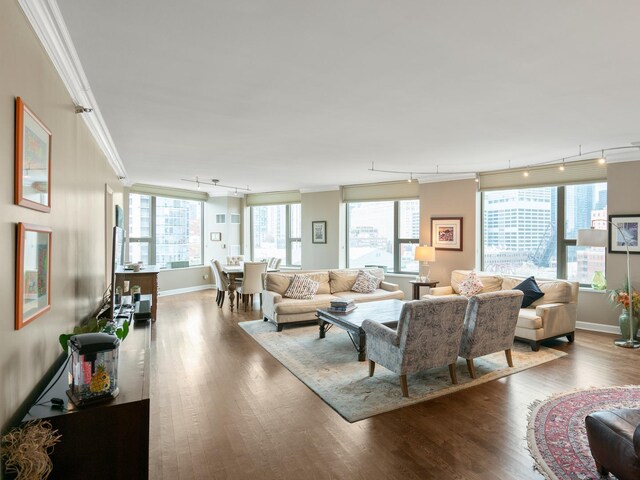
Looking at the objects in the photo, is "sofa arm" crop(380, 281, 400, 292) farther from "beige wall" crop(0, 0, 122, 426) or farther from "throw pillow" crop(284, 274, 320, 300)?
"beige wall" crop(0, 0, 122, 426)

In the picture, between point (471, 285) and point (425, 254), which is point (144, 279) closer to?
point (425, 254)

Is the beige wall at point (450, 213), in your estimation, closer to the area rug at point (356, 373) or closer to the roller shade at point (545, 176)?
the roller shade at point (545, 176)

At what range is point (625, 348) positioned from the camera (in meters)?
4.76

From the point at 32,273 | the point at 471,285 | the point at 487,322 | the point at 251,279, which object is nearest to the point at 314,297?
the point at 251,279

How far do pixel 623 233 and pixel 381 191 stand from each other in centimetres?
425

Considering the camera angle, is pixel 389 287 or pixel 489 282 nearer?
pixel 489 282

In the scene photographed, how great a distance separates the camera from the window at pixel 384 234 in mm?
8062

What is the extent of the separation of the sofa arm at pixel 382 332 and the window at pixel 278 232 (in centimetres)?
616

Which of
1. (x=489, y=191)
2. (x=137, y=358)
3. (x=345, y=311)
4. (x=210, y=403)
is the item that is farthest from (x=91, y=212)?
(x=489, y=191)

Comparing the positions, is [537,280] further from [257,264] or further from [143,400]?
[143,400]

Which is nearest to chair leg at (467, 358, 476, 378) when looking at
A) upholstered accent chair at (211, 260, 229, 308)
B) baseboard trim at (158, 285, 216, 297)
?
upholstered accent chair at (211, 260, 229, 308)

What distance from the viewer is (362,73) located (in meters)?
2.67

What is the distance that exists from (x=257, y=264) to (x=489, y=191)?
4457mm

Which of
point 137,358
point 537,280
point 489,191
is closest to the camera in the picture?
point 137,358
